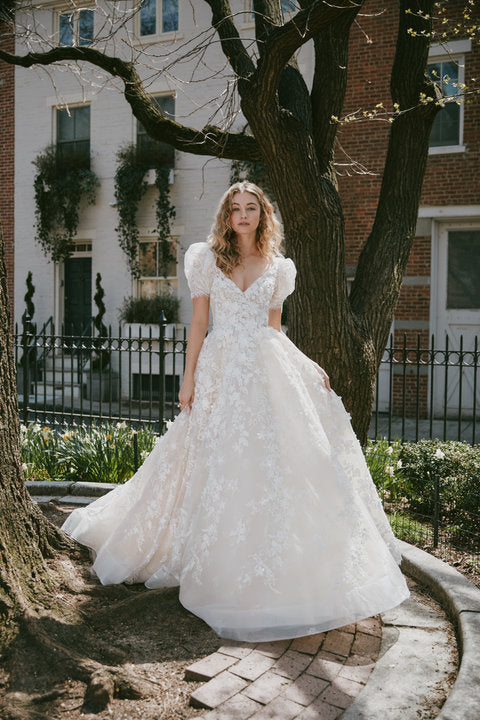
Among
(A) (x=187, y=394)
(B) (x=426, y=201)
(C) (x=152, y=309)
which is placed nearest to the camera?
(A) (x=187, y=394)

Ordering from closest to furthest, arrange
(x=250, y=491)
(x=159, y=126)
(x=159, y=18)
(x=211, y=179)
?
1. (x=250, y=491)
2. (x=159, y=126)
3. (x=211, y=179)
4. (x=159, y=18)

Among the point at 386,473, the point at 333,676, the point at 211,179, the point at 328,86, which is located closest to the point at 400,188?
the point at 328,86

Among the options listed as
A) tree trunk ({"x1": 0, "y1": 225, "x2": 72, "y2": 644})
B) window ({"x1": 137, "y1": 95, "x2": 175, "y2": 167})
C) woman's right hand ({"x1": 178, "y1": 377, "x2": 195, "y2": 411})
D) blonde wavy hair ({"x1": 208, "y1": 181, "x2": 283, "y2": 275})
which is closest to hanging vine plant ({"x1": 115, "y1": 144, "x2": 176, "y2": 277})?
window ({"x1": 137, "y1": 95, "x2": 175, "y2": 167})

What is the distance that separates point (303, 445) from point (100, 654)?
1343 mm

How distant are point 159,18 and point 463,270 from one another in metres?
8.61

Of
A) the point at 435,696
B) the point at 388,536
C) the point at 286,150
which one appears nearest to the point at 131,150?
the point at 286,150

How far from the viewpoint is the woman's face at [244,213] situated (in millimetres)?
3738

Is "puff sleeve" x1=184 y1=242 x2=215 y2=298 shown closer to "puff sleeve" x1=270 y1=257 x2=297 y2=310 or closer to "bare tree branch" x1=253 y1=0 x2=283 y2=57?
"puff sleeve" x1=270 y1=257 x2=297 y2=310

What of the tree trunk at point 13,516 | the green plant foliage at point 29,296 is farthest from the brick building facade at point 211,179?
the tree trunk at point 13,516

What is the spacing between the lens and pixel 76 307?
15414 millimetres

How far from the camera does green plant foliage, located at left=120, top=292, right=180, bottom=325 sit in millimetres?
14125

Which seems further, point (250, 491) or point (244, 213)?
point (244, 213)

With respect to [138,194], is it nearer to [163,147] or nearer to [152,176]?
[152,176]

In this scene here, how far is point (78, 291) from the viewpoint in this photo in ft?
50.4
